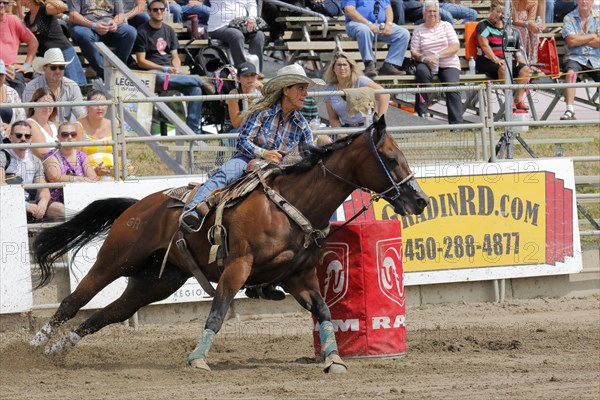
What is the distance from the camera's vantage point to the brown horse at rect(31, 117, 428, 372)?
7422 millimetres

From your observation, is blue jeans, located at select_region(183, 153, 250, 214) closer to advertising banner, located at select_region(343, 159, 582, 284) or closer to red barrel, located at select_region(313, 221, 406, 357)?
red barrel, located at select_region(313, 221, 406, 357)

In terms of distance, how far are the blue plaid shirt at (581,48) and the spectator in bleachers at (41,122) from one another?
8369 mm

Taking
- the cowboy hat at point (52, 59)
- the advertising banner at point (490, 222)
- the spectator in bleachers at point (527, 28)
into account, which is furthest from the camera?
the spectator in bleachers at point (527, 28)

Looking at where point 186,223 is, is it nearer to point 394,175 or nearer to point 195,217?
point 195,217

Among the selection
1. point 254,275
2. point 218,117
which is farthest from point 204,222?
point 218,117

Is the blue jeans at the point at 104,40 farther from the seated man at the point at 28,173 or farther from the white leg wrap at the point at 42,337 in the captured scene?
the white leg wrap at the point at 42,337

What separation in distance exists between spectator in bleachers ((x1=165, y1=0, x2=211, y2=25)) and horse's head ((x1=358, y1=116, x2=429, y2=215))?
831 centimetres

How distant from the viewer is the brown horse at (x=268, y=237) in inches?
292

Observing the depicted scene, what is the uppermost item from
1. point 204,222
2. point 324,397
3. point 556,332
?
point 204,222

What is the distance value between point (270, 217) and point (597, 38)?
971 cm

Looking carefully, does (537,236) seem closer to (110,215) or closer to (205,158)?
(205,158)

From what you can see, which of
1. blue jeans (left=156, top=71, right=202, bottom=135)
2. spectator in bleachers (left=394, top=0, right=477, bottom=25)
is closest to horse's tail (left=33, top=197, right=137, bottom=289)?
blue jeans (left=156, top=71, right=202, bottom=135)

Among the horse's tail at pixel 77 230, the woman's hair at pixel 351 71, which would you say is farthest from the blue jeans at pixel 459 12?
the horse's tail at pixel 77 230

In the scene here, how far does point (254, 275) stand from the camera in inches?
299
